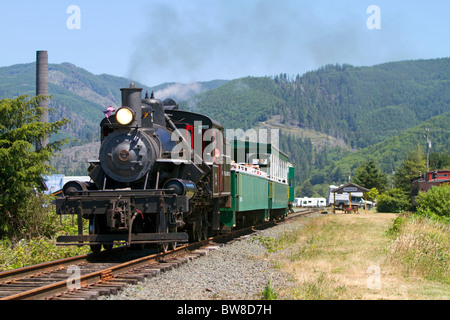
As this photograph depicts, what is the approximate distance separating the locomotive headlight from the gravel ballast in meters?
3.50

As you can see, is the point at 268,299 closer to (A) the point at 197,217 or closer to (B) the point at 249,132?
(A) the point at 197,217

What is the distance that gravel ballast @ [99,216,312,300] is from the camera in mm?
9047

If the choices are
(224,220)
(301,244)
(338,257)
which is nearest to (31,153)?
(224,220)

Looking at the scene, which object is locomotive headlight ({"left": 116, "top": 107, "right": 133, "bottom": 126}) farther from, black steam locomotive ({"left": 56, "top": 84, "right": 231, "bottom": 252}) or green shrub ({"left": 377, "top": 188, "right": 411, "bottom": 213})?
green shrub ({"left": 377, "top": 188, "right": 411, "bottom": 213})

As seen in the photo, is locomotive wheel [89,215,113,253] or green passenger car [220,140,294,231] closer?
locomotive wheel [89,215,113,253]

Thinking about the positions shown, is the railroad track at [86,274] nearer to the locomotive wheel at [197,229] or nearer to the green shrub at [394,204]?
the locomotive wheel at [197,229]

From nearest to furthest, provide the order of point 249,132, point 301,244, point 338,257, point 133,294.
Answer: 1. point 133,294
2. point 338,257
3. point 301,244
4. point 249,132

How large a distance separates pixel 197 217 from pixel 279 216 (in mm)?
18772

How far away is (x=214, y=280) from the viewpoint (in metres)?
10.7

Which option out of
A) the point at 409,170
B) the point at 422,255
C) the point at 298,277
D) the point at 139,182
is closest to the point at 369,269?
the point at 422,255

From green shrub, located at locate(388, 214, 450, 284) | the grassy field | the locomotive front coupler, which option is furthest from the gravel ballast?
green shrub, located at locate(388, 214, 450, 284)

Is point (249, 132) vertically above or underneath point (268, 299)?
above

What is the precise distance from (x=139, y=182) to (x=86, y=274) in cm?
367
